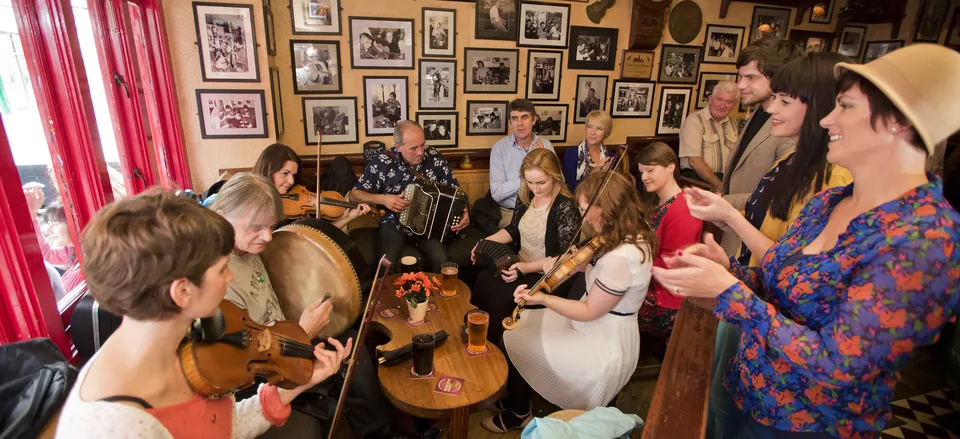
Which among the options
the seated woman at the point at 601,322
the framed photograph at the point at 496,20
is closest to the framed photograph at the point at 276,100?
the framed photograph at the point at 496,20

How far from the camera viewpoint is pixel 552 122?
5551 mm

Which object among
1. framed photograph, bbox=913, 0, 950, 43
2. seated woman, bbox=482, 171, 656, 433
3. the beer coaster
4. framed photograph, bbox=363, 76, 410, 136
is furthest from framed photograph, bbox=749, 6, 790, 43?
the beer coaster

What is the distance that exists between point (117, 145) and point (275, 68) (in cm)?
173

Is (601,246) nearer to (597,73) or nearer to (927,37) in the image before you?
(597,73)

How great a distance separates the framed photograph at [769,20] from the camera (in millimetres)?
5816

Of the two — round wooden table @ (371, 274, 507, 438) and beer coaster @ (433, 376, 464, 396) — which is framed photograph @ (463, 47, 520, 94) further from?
beer coaster @ (433, 376, 464, 396)

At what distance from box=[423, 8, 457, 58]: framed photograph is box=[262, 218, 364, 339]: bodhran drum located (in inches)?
117

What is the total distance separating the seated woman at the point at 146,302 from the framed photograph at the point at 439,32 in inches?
157

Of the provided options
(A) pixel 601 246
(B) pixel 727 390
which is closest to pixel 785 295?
(B) pixel 727 390

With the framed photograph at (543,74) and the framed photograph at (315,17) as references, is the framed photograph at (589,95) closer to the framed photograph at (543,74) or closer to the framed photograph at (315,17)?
the framed photograph at (543,74)

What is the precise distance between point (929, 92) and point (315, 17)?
453 centimetres

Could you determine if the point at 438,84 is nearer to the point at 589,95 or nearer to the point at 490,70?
the point at 490,70

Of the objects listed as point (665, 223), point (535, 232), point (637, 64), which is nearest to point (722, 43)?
point (637, 64)

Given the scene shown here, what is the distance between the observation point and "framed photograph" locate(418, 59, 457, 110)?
4910mm
